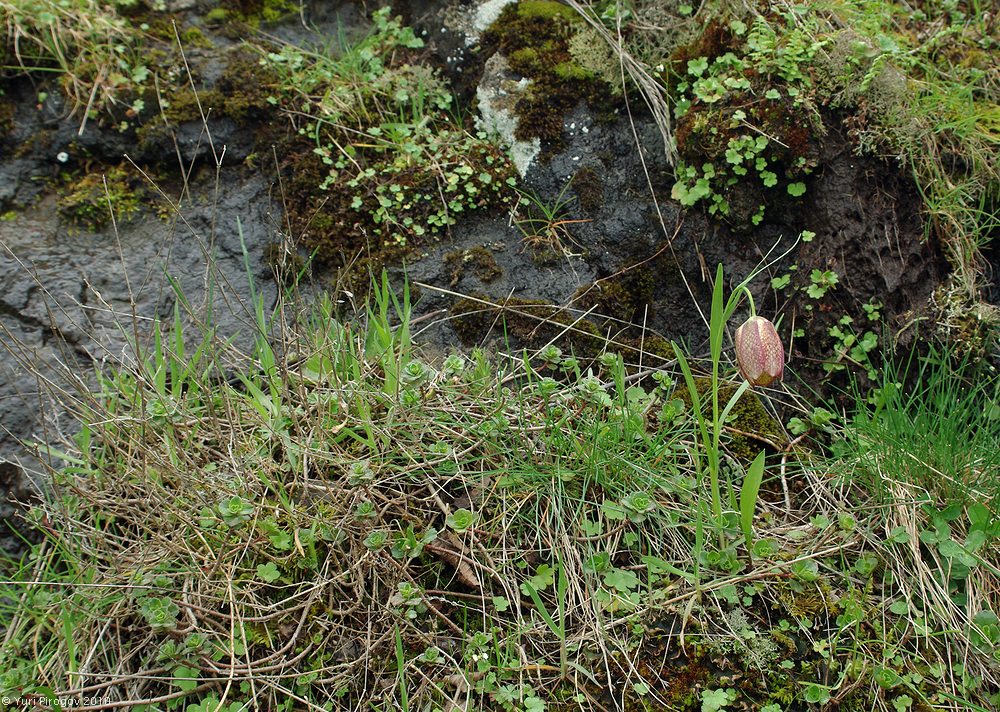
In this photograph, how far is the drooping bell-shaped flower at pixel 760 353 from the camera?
5.99 ft

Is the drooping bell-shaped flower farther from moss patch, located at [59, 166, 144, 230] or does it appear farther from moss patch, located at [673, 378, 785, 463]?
moss patch, located at [59, 166, 144, 230]

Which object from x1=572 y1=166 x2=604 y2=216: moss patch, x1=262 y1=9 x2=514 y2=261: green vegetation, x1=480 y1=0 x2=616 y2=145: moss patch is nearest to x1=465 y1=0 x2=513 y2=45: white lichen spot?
x1=480 y1=0 x2=616 y2=145: moss patch

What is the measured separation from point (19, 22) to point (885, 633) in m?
3.51

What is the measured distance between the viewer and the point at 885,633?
188 centimetres

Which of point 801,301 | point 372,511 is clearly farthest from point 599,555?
point 801,301

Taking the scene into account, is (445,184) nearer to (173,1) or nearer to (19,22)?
(173,1)

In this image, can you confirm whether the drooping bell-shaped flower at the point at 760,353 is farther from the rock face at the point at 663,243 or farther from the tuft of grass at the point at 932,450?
the rock face at the point at 663,243

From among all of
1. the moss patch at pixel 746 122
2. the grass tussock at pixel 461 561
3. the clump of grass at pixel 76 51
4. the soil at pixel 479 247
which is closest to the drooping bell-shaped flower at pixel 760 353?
the grass tussock at pixel 461 561

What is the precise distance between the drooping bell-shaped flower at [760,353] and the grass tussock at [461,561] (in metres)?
0.28

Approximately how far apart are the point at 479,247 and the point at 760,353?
4.06ft

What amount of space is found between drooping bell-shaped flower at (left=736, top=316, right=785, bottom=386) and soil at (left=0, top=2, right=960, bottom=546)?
67cm

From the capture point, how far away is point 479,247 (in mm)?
2779

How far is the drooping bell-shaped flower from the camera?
1.83 metres

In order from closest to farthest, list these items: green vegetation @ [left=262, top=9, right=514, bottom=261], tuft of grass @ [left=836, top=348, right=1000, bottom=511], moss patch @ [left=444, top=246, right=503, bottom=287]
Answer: tuft of grass @ [left=836, top=348, right=1000, bottom=511], moss patch @ [left=444, top=246, right=503, bottom=287], green vegetation @ [left=262, top=9, right=514, bottom=261]
